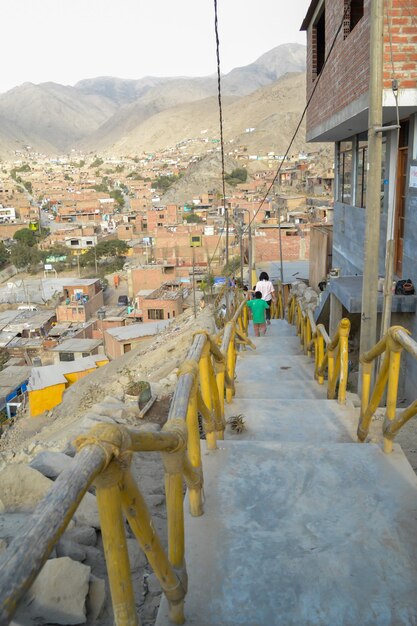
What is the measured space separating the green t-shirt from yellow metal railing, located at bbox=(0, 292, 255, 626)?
24.5ft

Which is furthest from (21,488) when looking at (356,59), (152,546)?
(356,59)

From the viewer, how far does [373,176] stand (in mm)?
5070

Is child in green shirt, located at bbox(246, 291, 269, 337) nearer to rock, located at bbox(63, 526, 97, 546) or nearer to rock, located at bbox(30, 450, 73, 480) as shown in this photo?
rock, located at bbox(30, 450, 73, 480)

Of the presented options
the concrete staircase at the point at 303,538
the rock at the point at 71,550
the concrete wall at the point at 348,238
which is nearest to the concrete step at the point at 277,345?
the concrete wall at the point at 348,238

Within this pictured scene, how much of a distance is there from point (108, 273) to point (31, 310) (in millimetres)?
12724

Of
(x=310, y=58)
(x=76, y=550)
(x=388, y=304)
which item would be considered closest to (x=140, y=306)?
(x=310, y=58)

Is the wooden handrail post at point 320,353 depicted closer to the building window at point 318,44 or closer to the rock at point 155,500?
the rock at point 155,500

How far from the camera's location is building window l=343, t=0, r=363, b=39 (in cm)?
841

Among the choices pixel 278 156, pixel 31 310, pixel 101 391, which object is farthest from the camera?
pixel 278 156

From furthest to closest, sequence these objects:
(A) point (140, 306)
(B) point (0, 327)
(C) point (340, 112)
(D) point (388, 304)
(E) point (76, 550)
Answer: (B) point (0, 327) → (A) point (140, 306) → (C) point (340, 112) → (D) point (388, 304) → (E) point (76, 550)

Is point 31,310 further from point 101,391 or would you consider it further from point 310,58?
point 310,58

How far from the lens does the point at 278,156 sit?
351ft

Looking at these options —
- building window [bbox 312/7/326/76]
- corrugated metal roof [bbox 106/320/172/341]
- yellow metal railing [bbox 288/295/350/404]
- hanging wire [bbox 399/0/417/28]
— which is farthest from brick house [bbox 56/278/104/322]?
hanging wire [bbox 399/0/417/28]

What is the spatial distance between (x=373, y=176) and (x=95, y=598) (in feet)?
13.9
